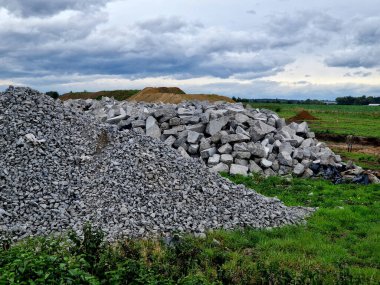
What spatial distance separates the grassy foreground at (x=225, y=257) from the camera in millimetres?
5773

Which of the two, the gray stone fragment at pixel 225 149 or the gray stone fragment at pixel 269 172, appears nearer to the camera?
the gray stone fragment at pixel 269 172

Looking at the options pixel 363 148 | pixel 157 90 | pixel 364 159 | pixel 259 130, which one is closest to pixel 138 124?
pixel 259 130

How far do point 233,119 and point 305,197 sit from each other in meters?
6.87

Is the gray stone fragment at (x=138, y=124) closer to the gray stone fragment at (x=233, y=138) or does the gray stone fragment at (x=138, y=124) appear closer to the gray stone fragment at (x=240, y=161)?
the gray stone fragment at (x=233, y=138)

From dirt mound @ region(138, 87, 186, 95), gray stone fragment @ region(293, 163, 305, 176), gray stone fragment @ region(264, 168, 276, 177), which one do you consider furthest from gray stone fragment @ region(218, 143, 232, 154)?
dirt mound @ region(138, 87, 186, 95)

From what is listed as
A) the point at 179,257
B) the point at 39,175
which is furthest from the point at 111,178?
the point at 179,257

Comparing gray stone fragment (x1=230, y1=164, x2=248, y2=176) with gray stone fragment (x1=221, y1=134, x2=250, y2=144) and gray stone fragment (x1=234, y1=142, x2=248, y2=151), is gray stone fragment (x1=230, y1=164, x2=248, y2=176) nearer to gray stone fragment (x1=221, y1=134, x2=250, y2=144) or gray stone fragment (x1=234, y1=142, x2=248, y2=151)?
gray stone fragment (x1=234, y1=142, x2=248, y2=151)

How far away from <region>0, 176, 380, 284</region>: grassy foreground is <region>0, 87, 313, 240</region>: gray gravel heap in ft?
2.38

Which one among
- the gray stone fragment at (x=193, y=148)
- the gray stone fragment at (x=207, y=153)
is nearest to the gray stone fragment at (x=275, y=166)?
the gray stone fragment at (x=207, y=153)

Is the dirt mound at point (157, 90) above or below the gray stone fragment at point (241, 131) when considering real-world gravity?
above

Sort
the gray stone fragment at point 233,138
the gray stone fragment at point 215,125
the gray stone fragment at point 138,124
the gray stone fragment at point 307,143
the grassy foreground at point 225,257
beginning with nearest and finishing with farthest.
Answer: the grassy foreground at point 225,257, the gray stone fragment at point 233,138, the gray stone fragment at point 215,125, the gray stone fragment at point 138,124, the gray stone fragment at point 307,143

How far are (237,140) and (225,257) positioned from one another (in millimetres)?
10261

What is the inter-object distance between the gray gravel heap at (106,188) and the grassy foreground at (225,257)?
724mm

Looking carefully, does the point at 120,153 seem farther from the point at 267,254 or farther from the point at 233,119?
the point at 233,119
